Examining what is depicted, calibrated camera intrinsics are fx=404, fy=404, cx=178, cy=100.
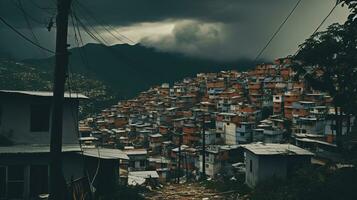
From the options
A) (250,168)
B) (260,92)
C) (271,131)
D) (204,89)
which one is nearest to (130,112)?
(204,89)

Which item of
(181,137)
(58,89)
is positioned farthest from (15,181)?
(181,137)

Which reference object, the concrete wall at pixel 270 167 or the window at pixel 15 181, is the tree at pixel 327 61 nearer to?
the concrete wall at pixel 270 167

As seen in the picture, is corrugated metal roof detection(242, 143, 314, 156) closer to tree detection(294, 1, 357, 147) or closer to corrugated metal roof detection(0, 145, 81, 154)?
tree detection(294, 1, 357, 147)

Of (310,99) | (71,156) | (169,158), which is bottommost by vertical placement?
(169,158)

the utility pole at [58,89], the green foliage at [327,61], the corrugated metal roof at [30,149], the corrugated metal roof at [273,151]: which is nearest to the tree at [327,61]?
the green foliage at [327,61]

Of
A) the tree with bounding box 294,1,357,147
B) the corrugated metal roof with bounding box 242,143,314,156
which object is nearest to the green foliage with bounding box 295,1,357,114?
the tree with bounding box 294,1,357,147

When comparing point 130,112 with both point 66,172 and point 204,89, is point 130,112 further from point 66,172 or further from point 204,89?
point 66,172

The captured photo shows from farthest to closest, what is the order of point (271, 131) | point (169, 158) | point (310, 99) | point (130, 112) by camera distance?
point (130, 112) < point (310, 99) < point (169, 158) < point (271, 131)

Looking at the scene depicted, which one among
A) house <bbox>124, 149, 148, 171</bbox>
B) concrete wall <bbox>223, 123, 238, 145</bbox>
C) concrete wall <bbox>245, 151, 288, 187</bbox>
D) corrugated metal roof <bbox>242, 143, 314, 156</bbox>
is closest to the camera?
corrugated metal roof <bbox>242, 143, 314, 156</bbox>
